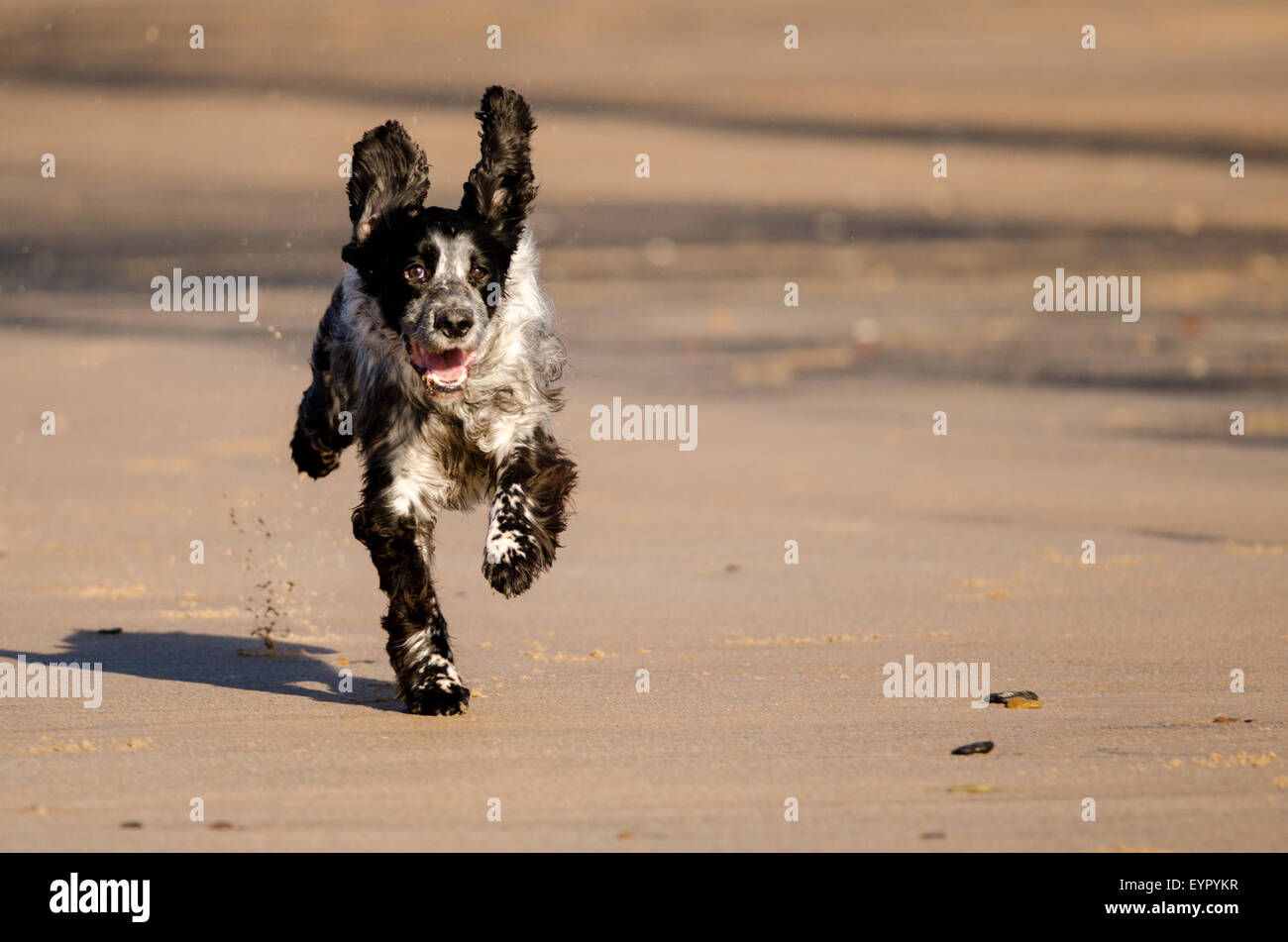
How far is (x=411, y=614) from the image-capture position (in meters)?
7.92

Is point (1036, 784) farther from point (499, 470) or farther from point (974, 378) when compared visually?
point (974, 378)

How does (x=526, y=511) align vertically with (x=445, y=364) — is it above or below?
below

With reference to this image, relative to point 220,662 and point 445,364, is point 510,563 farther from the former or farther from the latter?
point 220,662

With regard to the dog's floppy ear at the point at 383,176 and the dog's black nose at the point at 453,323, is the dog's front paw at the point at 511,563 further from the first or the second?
the dog's floppy ear at the point at 383,176

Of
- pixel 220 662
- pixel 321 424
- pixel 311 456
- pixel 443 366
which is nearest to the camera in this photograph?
pixel 443 366

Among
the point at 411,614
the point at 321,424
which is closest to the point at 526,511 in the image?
the point at 411,614

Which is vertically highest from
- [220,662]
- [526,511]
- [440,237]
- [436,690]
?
[440,237]

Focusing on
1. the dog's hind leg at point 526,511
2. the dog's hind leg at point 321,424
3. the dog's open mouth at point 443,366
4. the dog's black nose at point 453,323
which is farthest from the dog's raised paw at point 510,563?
the dog's hind leg at point 321,424

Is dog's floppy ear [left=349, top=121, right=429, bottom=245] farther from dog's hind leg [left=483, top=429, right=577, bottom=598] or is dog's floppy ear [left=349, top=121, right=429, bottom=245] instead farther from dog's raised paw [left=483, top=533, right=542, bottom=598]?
dog's raised paw [left=483, top=533, right=542, bottom=598]

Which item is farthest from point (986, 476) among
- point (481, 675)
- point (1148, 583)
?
point (481, 675)

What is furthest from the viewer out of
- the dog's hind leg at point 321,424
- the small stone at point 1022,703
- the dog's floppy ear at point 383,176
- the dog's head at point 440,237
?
the dog's hind leg at point 321,424

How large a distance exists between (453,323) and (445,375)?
23 centimetres

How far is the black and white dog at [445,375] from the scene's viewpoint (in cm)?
789

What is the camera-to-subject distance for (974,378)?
2089 centimetres
